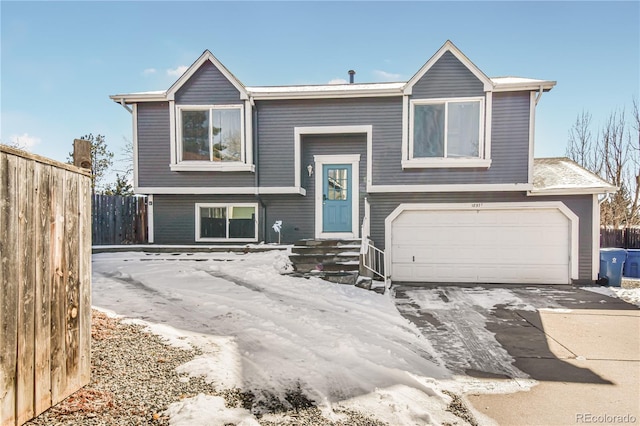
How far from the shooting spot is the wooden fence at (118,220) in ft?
36.5

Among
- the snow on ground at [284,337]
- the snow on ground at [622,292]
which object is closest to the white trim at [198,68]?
the snow on ground at [284,337]

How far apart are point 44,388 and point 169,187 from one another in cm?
851

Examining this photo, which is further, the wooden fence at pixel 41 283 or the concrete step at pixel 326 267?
the concrete step at pixel 326 267

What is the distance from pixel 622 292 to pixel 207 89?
13.1 m

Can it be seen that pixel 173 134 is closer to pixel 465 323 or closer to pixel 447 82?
pixel 447 82

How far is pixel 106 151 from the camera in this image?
2120 cm

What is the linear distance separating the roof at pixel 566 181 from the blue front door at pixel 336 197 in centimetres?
549

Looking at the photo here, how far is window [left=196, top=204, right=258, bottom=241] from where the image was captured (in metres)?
10.6

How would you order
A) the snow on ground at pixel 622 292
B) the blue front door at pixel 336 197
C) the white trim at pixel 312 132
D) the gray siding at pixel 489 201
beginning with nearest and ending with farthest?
the snow on ground at pixel 622 292 → the gray siding at pixel 489 201 → the white trim at pixel 312 132 → the blue front door at pixel 336 197

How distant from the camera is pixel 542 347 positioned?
15.9 feet

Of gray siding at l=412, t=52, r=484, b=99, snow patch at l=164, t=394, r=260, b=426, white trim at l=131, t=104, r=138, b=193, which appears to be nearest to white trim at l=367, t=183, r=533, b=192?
gray siding at l=412, t=52, r=484, b=99

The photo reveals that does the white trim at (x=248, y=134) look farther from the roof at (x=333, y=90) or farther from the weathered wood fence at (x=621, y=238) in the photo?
the weathered wood fence at (x=621, y=238)

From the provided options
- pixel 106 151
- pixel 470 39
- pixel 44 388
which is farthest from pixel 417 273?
pixel 106 151

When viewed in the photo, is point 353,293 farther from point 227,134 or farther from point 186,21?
point 186,21
